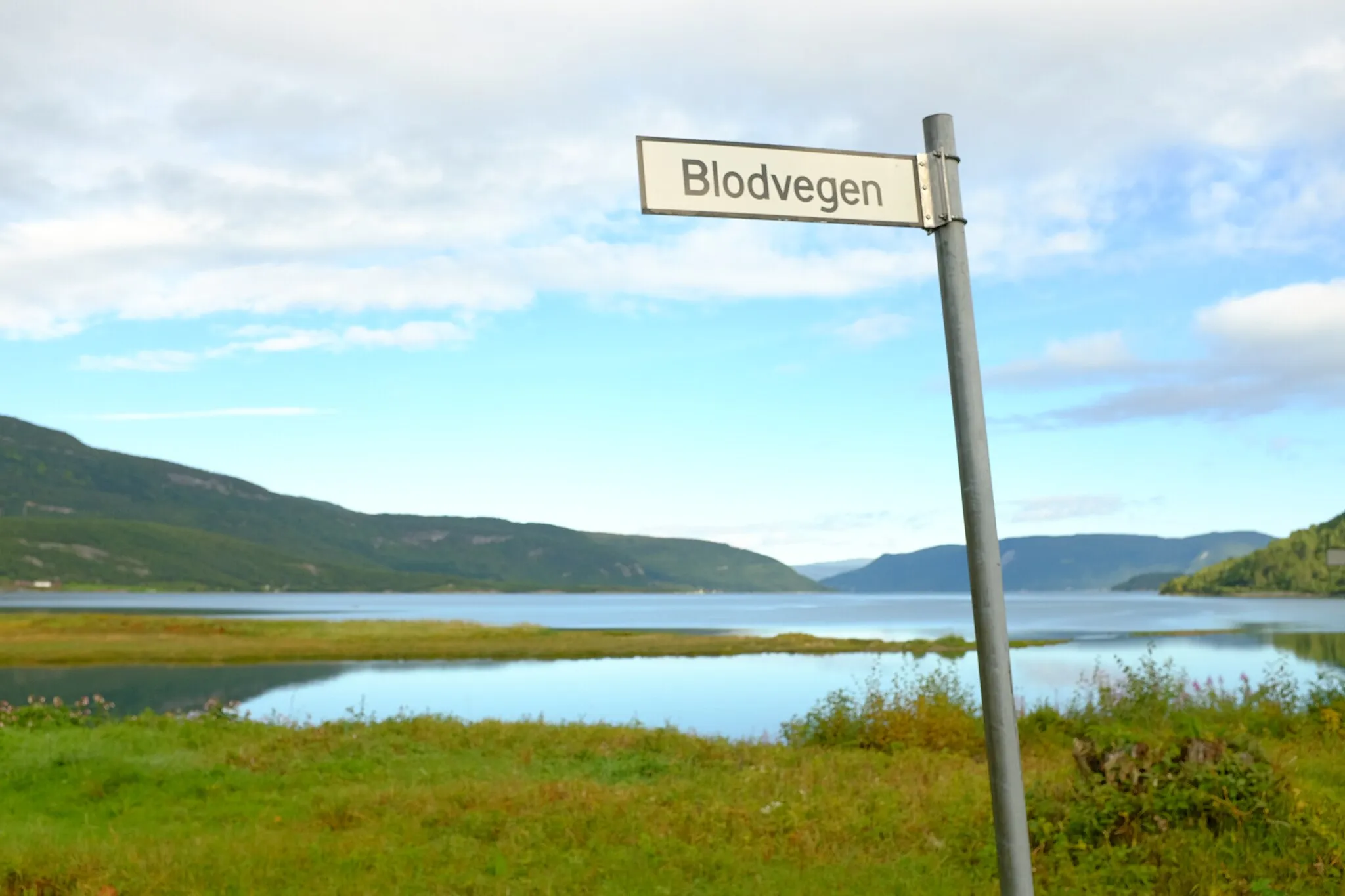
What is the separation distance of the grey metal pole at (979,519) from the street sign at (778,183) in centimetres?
14

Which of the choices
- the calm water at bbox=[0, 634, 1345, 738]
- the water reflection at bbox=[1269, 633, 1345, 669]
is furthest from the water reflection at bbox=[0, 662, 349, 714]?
the water reflection at bbox=[1269, 633, 1345, 669]

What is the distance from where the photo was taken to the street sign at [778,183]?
480 cm

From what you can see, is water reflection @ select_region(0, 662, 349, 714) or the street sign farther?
water reflection @ select_region(0, 662, 349, 714)

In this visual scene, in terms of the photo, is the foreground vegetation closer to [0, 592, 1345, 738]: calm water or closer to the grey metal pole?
the grey metal pole

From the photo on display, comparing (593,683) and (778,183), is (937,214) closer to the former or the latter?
(778,183)

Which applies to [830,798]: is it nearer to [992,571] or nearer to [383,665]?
[992,571]

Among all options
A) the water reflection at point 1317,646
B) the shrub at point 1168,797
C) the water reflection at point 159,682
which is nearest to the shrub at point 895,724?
the shrub at point 1168,797

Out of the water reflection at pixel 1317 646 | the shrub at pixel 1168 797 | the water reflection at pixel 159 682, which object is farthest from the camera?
the water reflection at pixel 1317 646

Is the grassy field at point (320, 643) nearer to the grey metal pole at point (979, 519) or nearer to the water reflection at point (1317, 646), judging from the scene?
the water reflection at point (1317, 646)

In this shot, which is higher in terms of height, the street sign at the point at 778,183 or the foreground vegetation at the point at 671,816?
the street sign at the point at 778,183

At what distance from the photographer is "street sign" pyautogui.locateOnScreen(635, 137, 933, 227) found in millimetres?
4797

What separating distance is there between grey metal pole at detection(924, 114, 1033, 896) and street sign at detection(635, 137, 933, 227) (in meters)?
0.14

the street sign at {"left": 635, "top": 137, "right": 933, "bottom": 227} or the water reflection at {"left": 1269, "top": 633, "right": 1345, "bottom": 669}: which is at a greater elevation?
the street sign at {"left": 635, "top": 137, "right": 933, "bottom": 227}

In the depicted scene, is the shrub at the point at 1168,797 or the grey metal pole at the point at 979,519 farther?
the shrub at the point at 1168,797
